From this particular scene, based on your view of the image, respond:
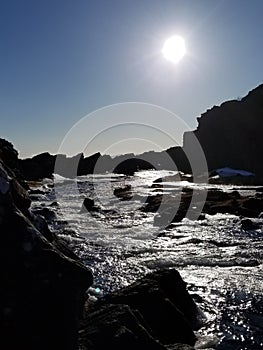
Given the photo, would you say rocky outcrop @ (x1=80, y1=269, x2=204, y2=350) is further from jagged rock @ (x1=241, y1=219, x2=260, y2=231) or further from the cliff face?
the cliff face

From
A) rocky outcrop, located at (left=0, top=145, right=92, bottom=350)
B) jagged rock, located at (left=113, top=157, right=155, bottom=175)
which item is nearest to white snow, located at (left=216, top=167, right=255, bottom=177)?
jagged rock, located at (left=113, top=157, right=155, bottom=175)

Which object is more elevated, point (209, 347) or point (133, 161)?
point (133, 161)

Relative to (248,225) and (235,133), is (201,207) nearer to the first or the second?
(248,225)

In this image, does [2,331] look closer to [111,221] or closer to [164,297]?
[164,297]

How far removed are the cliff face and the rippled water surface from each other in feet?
199

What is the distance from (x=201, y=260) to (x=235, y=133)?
81051 millimetres

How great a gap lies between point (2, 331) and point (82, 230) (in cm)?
1547

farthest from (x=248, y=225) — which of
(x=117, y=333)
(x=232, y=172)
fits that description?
(x=232, y=172)

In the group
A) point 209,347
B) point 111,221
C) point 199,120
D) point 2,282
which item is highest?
point 199,120

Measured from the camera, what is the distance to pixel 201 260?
13.5 meters

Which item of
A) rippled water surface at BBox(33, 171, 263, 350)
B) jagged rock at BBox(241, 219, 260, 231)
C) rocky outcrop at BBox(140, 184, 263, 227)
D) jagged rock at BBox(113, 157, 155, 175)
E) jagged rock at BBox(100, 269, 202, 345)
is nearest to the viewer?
jagged rock at BBox(100, 269, 202, 345)

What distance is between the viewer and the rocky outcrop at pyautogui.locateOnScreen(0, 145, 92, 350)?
16.0 ft

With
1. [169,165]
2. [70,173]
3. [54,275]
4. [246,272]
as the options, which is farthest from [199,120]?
[54,275]

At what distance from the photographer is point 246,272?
11.9m
